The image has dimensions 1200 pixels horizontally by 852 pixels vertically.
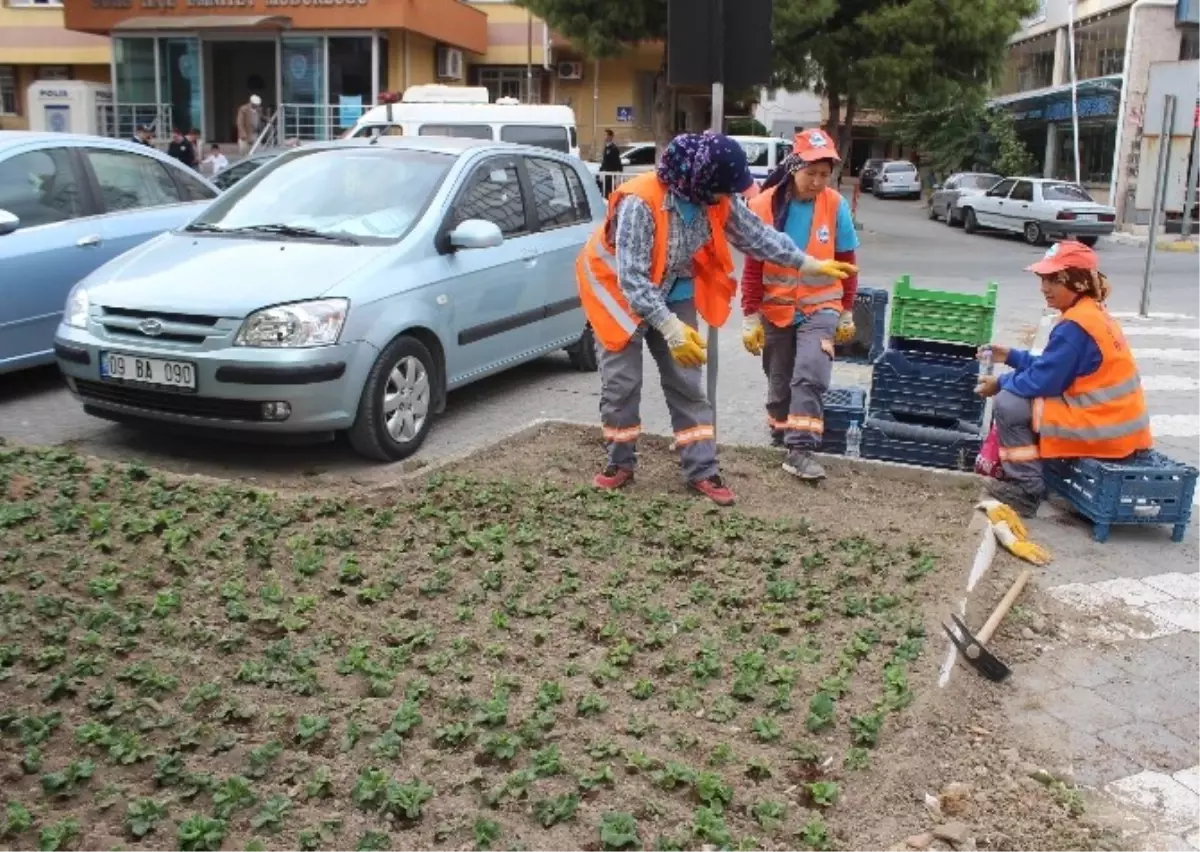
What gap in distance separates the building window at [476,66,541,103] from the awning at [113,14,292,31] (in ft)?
25.8

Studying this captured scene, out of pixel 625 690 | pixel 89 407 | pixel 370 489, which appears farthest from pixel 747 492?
pixel 89 407

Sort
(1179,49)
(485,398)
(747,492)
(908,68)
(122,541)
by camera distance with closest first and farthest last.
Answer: (122,541) < (747,492) < (485,398) < (908,68) < (1179,49)

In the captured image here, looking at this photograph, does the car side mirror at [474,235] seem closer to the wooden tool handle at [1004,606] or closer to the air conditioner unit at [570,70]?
the wooden tool handle at [1004,606]

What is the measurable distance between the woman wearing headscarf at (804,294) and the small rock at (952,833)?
3086 mm

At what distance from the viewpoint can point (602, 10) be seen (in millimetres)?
24266

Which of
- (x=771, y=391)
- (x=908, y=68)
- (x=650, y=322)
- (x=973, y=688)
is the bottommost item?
(x=973, y=688)

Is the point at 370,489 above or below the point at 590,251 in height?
below

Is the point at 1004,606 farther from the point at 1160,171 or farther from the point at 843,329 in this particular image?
the point at 1160,171

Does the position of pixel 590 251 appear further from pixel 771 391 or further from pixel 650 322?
pixel 771 391

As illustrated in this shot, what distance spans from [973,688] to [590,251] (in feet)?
8.98

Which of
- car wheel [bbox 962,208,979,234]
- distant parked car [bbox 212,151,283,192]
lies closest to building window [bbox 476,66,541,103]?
car wheel [bbox 962,208,979,234]

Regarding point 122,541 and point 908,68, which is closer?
point 122,541

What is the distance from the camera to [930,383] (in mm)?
6617

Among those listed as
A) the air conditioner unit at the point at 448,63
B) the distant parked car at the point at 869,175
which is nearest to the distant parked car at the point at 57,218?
the air conditioner unit at the point at 448,63
